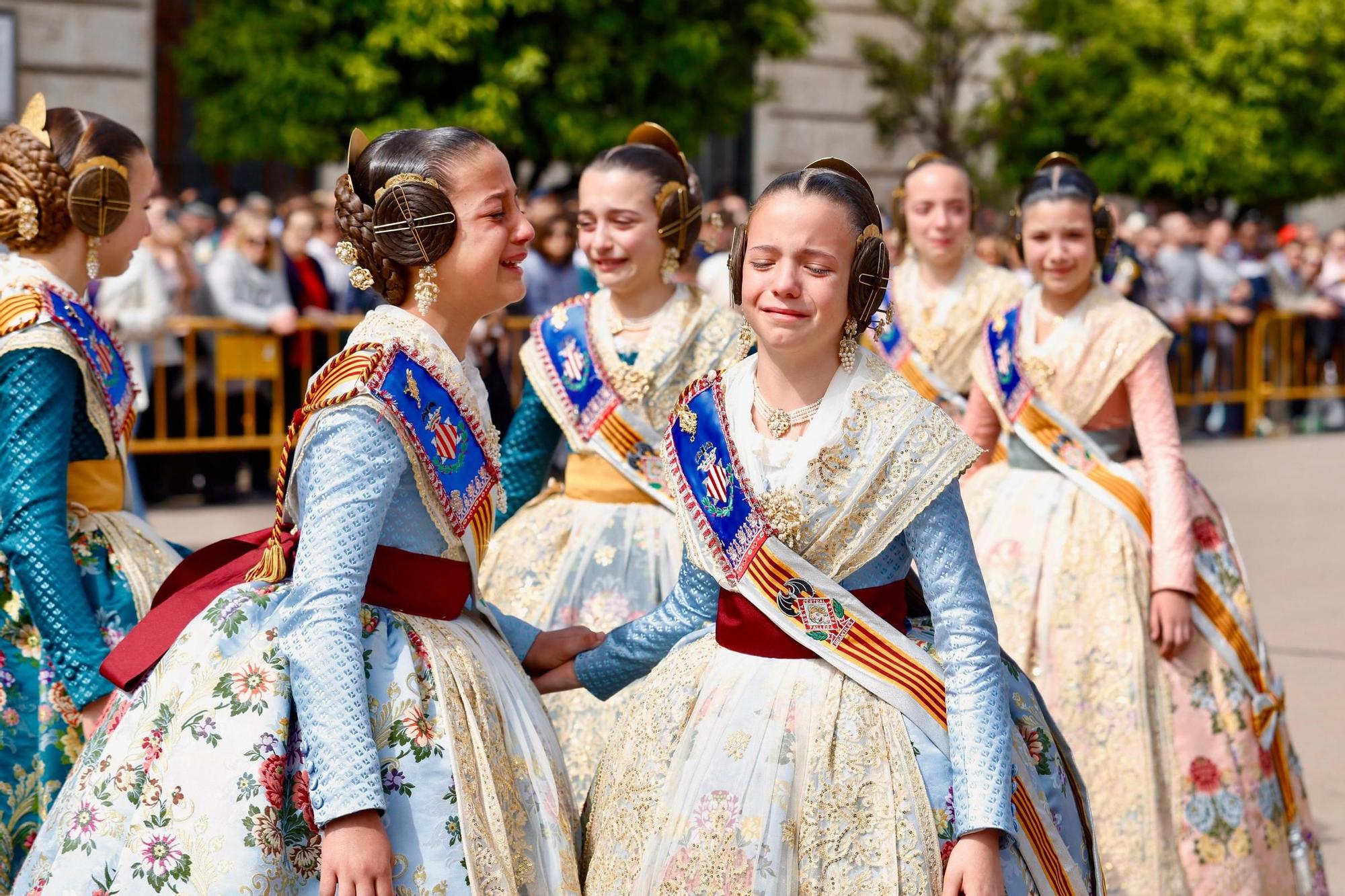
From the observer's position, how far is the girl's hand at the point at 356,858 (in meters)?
2.43

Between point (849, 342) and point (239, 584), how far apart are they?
100 centimetres

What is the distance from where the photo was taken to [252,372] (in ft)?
33.7

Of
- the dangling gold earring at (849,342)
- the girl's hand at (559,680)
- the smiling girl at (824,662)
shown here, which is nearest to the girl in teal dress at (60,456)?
the girl's hand at (559,680)

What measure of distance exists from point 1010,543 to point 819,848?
2053 mm

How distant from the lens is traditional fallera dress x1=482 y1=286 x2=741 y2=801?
4230 mm

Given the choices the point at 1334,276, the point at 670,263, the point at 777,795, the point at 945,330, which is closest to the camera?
the point at 777,795

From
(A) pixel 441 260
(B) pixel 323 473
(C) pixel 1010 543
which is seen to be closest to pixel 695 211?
(C) pixel 1010 543

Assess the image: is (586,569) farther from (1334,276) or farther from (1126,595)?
(1334,276)

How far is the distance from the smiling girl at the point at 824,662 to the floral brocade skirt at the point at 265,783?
0.23 metres

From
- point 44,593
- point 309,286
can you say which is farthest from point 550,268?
point 44,593

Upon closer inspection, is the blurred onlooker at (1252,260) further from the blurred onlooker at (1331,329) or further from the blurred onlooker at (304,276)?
the blurred onlooker at (304,276)

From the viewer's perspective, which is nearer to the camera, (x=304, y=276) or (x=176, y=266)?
(x=176, y=266)

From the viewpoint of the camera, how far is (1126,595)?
4.28 metres
